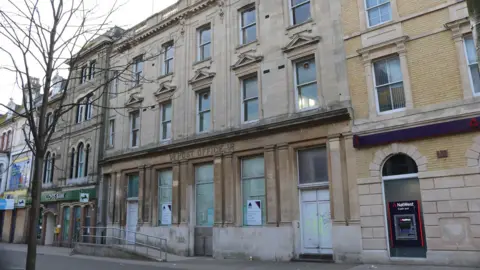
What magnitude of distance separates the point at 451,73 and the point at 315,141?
5.23m

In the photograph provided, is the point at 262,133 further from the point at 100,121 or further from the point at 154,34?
the point at 100,121

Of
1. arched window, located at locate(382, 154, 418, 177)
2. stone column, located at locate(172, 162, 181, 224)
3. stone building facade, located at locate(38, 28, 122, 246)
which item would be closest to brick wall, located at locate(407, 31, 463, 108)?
arched window, located at locate(382, 154, 418, 177)

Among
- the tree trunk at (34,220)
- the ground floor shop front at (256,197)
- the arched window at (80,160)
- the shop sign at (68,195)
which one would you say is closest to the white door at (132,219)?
the ground floor shop front at (256,197)

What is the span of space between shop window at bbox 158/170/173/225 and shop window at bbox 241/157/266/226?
4943 millimetres

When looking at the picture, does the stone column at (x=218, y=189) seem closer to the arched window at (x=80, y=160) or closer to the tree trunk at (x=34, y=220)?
the tree trunk at (x=34, y=220)

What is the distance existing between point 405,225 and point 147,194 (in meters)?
13.6

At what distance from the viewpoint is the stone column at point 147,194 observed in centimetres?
2100

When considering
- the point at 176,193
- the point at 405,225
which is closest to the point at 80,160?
the point at 176,193

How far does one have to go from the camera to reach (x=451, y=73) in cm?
1251

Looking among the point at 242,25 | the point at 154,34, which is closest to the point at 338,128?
the point at 242,25

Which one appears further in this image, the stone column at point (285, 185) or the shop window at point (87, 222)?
the shop window at point (87, 222)

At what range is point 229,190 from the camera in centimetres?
1752

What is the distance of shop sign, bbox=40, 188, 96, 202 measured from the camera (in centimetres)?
2442

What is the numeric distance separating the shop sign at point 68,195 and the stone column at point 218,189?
10076 millimetres
